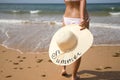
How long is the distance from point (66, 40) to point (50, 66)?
155 cm

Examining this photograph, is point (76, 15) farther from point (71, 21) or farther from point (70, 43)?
point (70, 43)

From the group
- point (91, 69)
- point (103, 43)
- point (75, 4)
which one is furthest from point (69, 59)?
point (103, 43)

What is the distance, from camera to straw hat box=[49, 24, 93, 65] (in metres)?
4.12

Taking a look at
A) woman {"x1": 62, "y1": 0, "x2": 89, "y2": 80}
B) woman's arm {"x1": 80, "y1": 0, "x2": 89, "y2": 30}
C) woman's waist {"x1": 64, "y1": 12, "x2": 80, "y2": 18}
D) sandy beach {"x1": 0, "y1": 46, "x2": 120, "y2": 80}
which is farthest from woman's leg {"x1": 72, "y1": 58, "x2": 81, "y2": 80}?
woman's waist {"x1": 64, "y1": 12, "x2": 80, "y2": 18}

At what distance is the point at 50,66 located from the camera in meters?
5.61

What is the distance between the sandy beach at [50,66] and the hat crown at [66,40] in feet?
2.85

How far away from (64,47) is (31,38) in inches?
187

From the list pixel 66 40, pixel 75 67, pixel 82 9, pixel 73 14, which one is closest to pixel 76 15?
pixel 73 14

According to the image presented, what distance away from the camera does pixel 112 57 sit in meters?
6.15

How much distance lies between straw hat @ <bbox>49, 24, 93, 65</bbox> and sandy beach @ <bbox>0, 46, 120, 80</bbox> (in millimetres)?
813

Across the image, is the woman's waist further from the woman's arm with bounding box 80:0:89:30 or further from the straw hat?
the straw hat

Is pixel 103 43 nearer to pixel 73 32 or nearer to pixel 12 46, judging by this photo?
pixel 12 46

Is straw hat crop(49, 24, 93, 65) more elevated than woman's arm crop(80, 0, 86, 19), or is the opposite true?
woman's arm crop(80, 0, 86, 19)

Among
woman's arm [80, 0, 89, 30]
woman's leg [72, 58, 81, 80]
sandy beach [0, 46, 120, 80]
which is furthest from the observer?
sandy beach [0, 46, 120, 80]
